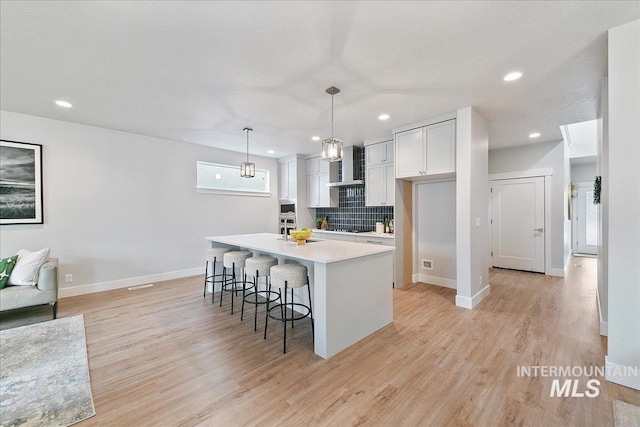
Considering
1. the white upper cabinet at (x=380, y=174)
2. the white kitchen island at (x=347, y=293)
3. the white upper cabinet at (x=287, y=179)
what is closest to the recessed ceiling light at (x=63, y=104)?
the white kitchen island at (x=347, y=293)

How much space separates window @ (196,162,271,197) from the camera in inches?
212

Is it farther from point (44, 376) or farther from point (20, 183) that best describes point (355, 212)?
point (20, 183)

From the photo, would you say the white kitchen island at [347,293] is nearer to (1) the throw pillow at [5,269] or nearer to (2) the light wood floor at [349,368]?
(2) the light wood floor at [349,368]

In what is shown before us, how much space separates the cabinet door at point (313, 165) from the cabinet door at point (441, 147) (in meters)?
2.69

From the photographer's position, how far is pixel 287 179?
6398mm

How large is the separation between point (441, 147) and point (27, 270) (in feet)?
17.8

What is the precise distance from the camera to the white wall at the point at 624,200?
1888mm

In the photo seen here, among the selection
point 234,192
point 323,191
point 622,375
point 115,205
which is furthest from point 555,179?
point 115,205

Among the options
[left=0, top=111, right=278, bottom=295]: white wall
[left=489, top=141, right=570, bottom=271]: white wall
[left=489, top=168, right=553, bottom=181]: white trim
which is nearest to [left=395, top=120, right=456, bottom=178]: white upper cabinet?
[left=489, top=168, right=553, bottom=181]: white trim

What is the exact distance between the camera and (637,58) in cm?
189

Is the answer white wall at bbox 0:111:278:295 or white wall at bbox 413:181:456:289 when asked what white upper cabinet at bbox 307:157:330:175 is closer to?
white wall at bbox 0:111:278:295

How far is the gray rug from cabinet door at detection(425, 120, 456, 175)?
264cm

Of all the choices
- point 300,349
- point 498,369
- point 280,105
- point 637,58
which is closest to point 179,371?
point 300,349

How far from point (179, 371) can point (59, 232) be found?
3.35 m
